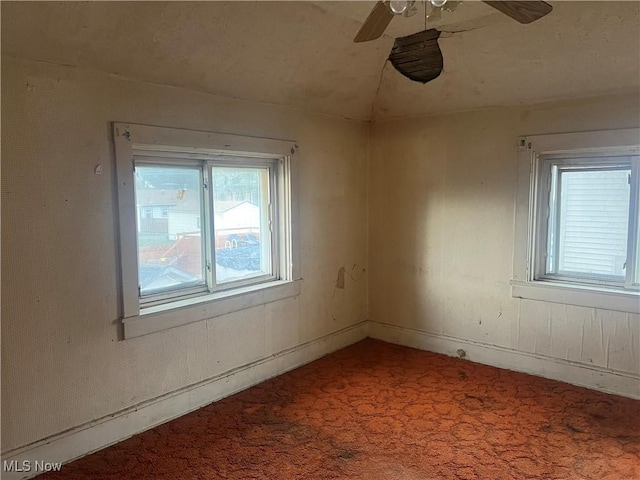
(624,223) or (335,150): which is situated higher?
(335,150)

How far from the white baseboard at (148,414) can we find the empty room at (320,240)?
0.6 inches

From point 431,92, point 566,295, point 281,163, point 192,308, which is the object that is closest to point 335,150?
point 281,163

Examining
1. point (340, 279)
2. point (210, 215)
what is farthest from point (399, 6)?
point (340, 279)

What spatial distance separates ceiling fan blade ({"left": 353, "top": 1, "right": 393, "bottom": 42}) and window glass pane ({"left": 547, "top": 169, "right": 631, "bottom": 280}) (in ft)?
6.65

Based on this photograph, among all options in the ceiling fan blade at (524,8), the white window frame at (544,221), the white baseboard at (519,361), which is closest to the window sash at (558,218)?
the white window frame at (544,221)

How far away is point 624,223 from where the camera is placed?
331 cm

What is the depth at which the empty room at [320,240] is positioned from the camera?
7.98 feet

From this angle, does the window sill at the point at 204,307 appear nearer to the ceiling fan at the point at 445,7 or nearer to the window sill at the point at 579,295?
the window sill at the point at 579,295

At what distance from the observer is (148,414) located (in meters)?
2.90

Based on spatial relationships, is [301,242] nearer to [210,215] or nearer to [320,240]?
[320,240]

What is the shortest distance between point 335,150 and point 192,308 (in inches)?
71.0

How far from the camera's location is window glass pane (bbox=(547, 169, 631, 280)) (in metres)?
3.34

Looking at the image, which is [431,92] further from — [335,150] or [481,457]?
[481,457]

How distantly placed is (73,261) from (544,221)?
3.09m
